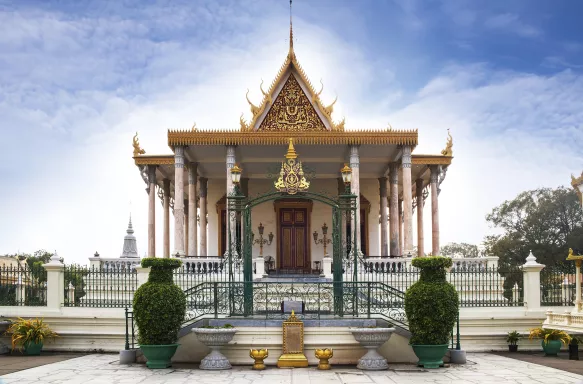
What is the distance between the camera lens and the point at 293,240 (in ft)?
89.2

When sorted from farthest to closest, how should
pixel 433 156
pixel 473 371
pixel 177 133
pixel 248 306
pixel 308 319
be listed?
pixel 433 156
pixel 177 133
pixel 248 306
pixel 308 319
pixel 473 371

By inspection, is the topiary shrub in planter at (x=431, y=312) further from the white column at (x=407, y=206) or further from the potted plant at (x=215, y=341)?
the white column at (x=407, y=206)

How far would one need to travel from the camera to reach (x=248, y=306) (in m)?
14.0

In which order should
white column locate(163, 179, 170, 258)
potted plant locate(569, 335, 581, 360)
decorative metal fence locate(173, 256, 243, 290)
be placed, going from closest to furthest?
1. potted plant locate(569, 335, 581, 360)
2. decorative metal fence locate(173, 256, 243, 290)
3. white column locate(163, 179, 170, 258)

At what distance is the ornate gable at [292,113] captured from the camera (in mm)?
22531

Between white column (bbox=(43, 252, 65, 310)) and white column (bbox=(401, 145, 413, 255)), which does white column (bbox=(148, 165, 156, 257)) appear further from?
white column (bbox=(401, 145, 413, 255))

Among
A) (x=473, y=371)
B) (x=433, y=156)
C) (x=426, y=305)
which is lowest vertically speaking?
(x=473, y=371)

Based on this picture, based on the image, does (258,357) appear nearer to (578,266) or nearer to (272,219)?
(578,266)

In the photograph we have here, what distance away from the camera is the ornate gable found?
22531mm

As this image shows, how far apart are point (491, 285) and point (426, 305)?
254 inches

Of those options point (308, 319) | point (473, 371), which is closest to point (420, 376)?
point (473, 371)

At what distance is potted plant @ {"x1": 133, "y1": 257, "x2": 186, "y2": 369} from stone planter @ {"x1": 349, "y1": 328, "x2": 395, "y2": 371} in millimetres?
3073

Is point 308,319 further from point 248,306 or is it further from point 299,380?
point 299,380

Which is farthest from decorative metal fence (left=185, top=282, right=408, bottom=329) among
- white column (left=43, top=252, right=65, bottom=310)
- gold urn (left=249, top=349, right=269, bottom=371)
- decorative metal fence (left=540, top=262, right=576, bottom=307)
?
decorative metal fence (left=540, top=262, right=576, bottom=307)
